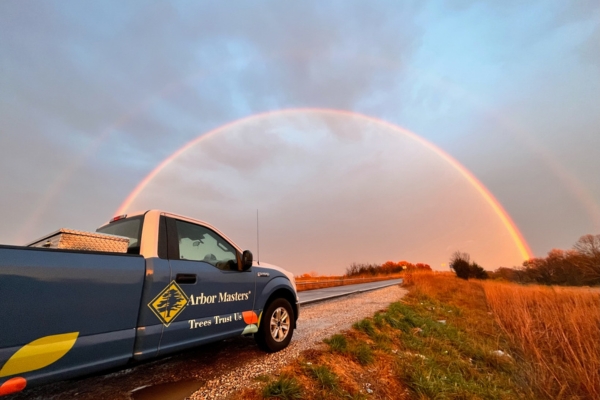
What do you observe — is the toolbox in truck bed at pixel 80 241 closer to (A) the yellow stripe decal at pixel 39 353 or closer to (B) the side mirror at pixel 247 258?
(A) the yellow stripe decal at pixel 39 353

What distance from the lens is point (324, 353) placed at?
17.2ft

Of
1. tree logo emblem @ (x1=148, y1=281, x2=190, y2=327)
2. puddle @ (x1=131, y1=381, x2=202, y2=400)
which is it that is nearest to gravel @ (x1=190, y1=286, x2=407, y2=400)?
puddle @ (x1=131, y1=381, x2=202, y2=400)

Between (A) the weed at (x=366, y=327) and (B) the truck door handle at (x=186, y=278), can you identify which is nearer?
(B) the truck door handle at (x=186, y=278)

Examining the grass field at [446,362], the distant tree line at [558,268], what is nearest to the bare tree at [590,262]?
the distant tree line at [558,268]

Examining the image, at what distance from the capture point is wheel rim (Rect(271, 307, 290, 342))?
536cm

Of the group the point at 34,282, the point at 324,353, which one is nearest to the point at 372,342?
the point at 324,353

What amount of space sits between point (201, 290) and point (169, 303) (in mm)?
497

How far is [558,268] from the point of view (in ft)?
105

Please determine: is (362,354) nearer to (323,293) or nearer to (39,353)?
(39,353)

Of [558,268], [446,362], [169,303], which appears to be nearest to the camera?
[169,303]

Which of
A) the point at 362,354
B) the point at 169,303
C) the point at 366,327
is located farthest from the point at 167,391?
the point at 366,327

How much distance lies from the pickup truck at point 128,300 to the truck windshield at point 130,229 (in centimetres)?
2

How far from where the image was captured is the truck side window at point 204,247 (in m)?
4.16

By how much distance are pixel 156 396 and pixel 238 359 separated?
5.18ft
